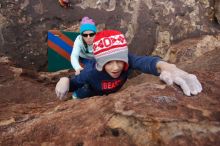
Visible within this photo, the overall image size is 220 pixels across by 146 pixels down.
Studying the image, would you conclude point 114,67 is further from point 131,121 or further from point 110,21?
point 110,21

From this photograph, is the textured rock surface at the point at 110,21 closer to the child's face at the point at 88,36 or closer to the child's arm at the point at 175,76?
the child's face at the point at 88,36

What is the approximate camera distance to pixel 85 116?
1.81m

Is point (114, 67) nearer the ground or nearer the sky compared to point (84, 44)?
nearer the sky

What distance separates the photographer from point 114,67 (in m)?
2.67

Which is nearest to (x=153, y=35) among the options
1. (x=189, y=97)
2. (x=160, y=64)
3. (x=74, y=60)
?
(x=74, y=60)

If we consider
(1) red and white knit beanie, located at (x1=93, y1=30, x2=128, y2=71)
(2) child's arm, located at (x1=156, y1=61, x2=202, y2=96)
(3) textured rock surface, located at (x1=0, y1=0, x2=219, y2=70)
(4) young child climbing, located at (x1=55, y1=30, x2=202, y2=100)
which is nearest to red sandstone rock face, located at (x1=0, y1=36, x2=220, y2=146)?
Answer: (2) child's arm, located at (x1=156, y1=61, x2=202, y2=96)

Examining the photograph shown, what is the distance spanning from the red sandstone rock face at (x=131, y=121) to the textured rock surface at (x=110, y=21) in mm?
2929

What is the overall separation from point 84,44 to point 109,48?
172 cm

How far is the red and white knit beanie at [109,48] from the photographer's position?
2627mm

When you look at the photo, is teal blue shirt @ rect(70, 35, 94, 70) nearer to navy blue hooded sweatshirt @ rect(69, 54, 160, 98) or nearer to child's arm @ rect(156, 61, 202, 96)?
navy blue hooded sweatshirt @ rect(69, 54, 160, 98)

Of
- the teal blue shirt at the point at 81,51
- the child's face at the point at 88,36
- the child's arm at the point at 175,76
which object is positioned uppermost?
the child's arm at the point at 175,76

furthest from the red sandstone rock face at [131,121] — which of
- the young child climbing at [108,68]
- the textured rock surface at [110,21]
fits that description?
the textured rock surface at [110,21]

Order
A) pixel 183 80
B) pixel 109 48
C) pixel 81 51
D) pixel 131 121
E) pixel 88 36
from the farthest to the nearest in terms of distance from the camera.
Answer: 1. pixel 81 51
2. pixel 88 36
3. pixel 109 48
4. pixel 183 80
5. pixel 131 121

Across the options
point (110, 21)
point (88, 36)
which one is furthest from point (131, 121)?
point (110, 21)
